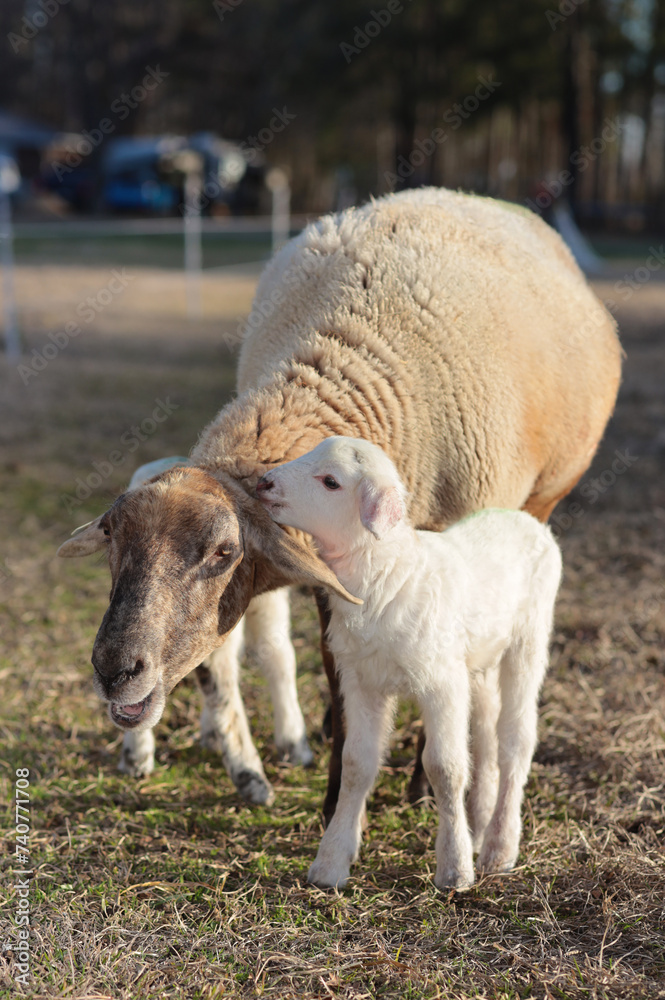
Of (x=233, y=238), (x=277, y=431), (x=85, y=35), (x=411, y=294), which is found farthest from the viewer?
(x=85, y=35)

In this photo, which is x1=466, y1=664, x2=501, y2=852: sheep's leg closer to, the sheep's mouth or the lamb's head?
the lamb's head

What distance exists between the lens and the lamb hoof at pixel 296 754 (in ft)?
12.3

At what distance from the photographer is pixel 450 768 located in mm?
2764

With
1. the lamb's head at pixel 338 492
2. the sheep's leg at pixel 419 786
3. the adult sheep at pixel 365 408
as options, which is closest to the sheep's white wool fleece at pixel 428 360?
the adult sheep at pixel 365 408

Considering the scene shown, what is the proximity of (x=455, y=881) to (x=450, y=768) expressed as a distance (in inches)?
14.7

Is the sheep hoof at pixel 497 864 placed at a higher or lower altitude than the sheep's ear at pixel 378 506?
lower

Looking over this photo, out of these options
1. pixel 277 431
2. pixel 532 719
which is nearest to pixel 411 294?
pixel 277 431

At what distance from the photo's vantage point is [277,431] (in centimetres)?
282

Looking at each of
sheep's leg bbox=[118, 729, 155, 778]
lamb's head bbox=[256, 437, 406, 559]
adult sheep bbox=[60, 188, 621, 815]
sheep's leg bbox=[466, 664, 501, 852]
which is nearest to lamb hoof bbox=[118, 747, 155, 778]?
sheep's leg bbox=[118, 729, 155, 778]

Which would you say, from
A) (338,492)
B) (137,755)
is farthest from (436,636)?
(137,755)

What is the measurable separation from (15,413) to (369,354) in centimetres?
650

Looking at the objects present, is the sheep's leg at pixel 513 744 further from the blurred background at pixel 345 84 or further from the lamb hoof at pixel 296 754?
the blurred background at pixel 345 84

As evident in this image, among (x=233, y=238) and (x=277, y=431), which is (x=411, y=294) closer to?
(x=277, y=431)

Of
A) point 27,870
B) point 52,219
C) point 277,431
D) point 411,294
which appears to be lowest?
point 52,219
